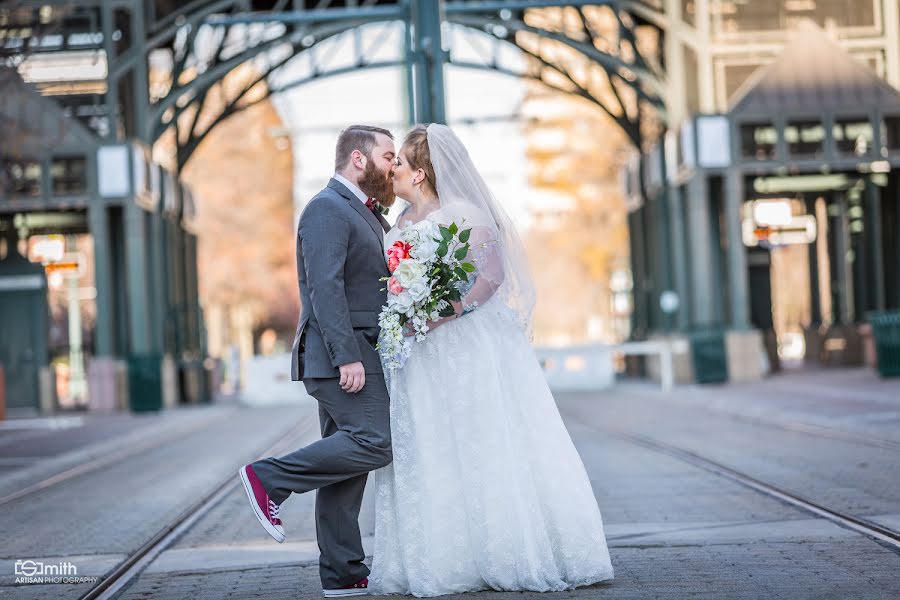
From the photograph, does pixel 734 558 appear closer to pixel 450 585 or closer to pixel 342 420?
pixel 450 585

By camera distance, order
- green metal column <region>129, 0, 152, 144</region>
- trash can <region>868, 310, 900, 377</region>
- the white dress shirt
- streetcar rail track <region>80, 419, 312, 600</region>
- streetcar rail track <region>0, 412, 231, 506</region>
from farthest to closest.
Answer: green metal column <region>129, 0, 152, 144</region> < trash can <region>868, 310, 900, 377</region> < streetcar rail track <region>0, 412, 231, 506</region> < streetcar rail track <region>80, 419, 312, 600</region> < the white dress shirt

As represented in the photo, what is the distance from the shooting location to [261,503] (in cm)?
621

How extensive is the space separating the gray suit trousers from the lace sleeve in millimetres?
558

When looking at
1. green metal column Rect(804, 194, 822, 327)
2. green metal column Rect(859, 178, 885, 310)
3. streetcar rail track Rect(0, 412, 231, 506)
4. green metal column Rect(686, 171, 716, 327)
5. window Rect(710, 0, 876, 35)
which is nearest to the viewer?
streetcar rail track Rect(0, 412, 231, 506)

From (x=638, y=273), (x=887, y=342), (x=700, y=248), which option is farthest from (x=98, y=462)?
(x=638, y=273)

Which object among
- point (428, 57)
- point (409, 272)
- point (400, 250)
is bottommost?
point (409, 272)

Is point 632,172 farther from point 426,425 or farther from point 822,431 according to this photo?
point 426,425

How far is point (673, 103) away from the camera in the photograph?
26.5m

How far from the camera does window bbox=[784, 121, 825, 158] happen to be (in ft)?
83.9

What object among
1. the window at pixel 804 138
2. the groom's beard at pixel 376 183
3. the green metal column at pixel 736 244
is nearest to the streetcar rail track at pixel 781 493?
the groom's beard at pixel 376 183

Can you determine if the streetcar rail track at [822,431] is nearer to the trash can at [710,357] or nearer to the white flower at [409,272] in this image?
the white flower at [409,272]

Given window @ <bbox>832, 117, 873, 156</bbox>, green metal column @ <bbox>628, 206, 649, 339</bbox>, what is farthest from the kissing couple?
green metal column @ <bbox>628, 206, 649, 339</bbox>

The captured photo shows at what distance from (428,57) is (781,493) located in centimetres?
412

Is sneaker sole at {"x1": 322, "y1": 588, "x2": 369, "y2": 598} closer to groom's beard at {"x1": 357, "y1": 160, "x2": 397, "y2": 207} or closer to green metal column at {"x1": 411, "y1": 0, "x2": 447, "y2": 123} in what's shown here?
groom's beard at {"x1": 357, "y1": 160, "x2": 397, "y2": 207}
